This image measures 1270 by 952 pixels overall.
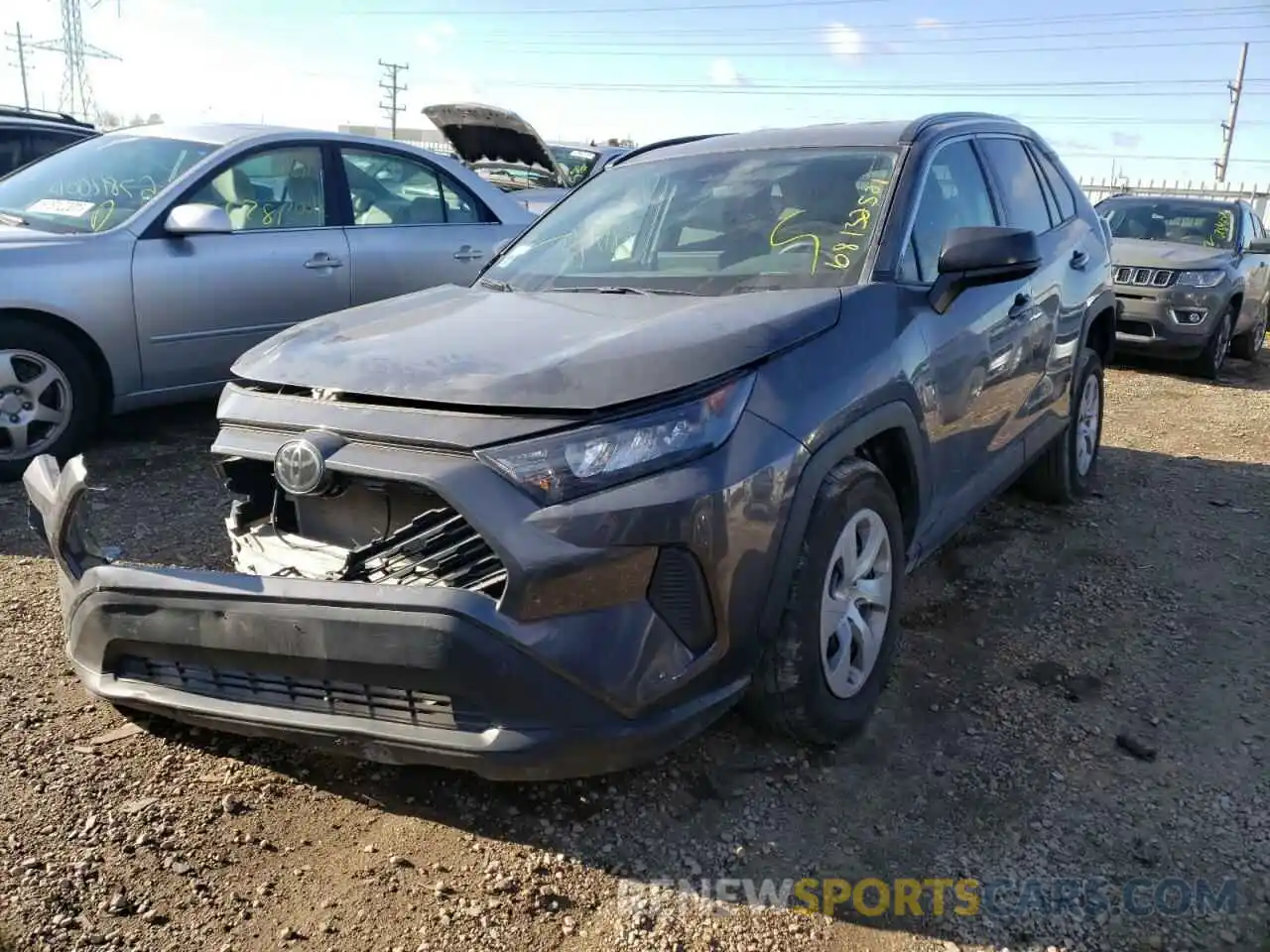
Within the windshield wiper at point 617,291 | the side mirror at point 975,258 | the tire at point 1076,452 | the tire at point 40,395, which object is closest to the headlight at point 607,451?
the windshield wiper at point 617,291

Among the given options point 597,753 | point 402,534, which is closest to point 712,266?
point 402,534

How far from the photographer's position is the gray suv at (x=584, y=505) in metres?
2.25

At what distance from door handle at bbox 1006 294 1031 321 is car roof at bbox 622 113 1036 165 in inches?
27.0

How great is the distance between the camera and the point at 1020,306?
13.2 ft

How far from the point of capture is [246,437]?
2693 millimetres

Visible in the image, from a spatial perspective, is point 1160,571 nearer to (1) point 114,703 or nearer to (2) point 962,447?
(2) point 962,447

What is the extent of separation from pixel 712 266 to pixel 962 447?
1.06 m

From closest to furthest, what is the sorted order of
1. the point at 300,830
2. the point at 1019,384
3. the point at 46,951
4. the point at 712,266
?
the point at 46,951 → the point at 300,830 → the point at 712,266 → the point at 1019,384

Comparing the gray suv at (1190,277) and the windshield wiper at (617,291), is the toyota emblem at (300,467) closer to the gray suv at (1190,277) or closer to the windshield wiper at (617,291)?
the windshield wiper at (617,291)

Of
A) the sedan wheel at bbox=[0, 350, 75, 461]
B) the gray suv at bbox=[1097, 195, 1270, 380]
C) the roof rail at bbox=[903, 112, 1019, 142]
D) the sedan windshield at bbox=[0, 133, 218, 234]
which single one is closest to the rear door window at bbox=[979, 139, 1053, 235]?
the roof rail at bbox=[903, 112, 1019, 142]

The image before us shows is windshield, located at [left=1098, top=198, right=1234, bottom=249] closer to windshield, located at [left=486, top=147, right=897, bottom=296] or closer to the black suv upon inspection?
windshield, located at [left=486, top=147, right=897, bottom=296]

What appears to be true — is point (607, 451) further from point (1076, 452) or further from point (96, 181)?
point (96, 181)

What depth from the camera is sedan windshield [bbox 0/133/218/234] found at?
205 inches

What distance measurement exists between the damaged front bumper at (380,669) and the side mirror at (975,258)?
5.07 ft
